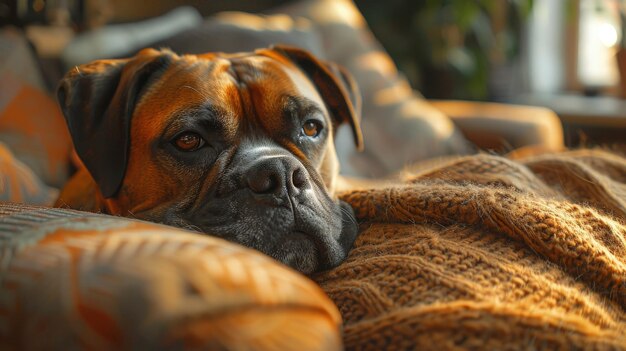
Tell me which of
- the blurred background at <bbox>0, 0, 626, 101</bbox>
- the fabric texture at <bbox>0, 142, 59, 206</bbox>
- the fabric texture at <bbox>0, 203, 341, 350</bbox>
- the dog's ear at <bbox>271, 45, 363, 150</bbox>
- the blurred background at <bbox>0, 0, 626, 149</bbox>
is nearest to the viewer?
the fabric texture at <bbox>0, 203, 341, 350</bbox>

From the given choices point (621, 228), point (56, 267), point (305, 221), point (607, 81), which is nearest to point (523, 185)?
point (621, 228)

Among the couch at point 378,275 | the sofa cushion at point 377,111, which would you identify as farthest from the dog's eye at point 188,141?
the sofa cushion at point 377,111

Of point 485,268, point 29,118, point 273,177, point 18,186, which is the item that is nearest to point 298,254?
point 273,177

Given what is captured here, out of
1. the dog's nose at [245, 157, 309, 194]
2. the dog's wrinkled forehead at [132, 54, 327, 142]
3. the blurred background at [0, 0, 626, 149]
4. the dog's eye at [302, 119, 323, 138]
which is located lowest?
the blurred background at [0, 0, 626, 149]

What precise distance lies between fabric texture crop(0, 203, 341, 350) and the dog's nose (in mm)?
504

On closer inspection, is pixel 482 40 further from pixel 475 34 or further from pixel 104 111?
pixel 104 111

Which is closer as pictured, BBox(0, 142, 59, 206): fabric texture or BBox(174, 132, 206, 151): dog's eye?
BBox(174, 132, 206, 151): dog's eye

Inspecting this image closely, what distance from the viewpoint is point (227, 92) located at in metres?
1.55

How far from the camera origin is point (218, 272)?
663mm

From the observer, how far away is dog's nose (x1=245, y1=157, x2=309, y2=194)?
1256 mm

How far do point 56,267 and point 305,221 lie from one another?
0.63 m

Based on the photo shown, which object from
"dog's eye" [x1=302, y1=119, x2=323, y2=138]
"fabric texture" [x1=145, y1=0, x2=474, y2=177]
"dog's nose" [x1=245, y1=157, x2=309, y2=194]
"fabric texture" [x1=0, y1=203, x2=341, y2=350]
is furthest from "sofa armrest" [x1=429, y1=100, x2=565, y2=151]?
"fabric texture" [x1=0, y1=203, x2=341, y2=350]

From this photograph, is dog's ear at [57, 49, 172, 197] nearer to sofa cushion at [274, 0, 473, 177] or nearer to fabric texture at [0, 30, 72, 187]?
fabric texture at [0, 30, 72, 187]

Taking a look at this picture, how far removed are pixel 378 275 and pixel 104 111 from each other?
0.93 m
